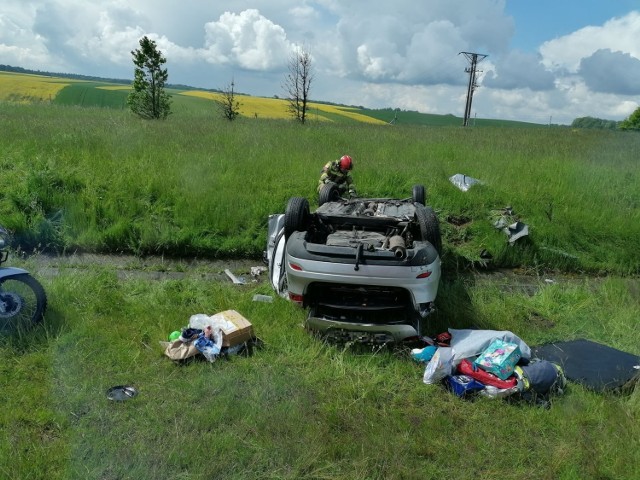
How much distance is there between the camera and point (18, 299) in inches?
179

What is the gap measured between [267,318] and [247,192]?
4.33m

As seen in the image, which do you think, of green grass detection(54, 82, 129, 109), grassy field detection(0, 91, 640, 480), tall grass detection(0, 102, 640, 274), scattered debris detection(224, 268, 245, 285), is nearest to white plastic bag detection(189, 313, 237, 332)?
grassy field detection(0, 91, 640, 480)

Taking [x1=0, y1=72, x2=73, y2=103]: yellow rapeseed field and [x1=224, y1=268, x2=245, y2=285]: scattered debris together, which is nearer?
[x1=224, y1=268, x2=245, y2=285]: scattered debris

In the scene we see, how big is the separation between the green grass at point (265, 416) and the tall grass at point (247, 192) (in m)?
3.13

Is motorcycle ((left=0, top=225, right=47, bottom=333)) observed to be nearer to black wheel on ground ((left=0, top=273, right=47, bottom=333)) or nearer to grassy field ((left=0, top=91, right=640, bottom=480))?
black wheel on ground ((left=0, top=273, right=47, bottom=333))

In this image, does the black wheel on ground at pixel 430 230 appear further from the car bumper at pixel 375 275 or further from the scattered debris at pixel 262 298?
the scattered debris at pixel 262 298

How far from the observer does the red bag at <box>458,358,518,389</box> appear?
4.07 meters

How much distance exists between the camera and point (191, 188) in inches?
361

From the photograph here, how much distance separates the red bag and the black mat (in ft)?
2.44

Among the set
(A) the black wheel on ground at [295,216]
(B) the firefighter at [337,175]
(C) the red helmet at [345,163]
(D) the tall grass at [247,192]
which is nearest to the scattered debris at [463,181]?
(D) the tall grass at [247,192]

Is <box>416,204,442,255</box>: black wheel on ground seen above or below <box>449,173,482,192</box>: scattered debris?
below

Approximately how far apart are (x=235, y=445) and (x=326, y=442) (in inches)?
24.1

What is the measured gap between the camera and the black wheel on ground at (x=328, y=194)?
24.2 ft

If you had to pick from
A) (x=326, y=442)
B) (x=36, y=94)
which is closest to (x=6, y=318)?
(x=326, y=442)
